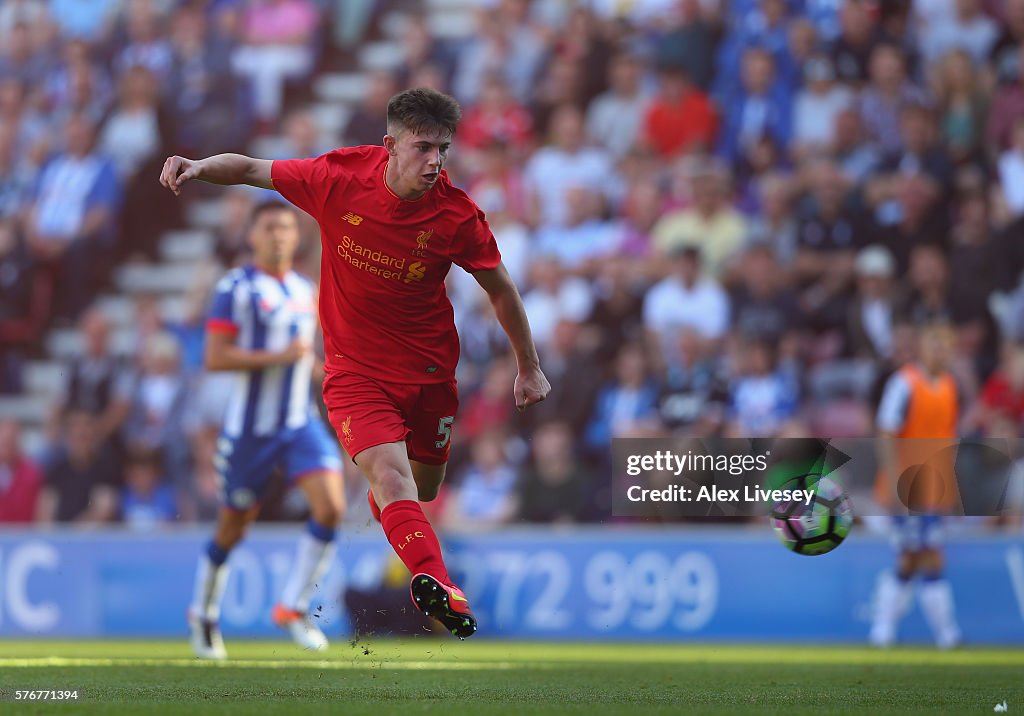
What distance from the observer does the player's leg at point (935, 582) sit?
12.0 m

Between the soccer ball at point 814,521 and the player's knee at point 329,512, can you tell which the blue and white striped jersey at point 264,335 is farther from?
the soccer ball at point 814,521

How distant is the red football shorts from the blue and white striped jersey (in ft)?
8.54

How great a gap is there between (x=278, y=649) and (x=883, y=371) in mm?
5383

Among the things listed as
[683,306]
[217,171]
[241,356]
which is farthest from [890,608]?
[217,171]

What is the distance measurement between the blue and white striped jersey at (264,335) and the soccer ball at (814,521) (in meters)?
3.29

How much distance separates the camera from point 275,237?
395 inches

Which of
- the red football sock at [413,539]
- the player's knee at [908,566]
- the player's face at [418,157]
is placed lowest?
the player's knee at [908,566]

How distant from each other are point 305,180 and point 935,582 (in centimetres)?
685

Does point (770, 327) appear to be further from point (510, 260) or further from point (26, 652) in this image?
point (26, 652)

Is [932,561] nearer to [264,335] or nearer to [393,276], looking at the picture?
[264,335]

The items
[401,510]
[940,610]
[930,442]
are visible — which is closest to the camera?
[401,510]

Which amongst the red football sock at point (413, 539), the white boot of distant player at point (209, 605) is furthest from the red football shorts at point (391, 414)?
the white boot of distant player at point (209, 605)

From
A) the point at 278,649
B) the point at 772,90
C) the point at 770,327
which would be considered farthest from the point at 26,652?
the point at 772,90

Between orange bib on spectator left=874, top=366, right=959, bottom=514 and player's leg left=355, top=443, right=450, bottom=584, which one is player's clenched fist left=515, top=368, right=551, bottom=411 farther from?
orange bib on spectator left=874, top=366, right=959, bottom=514
